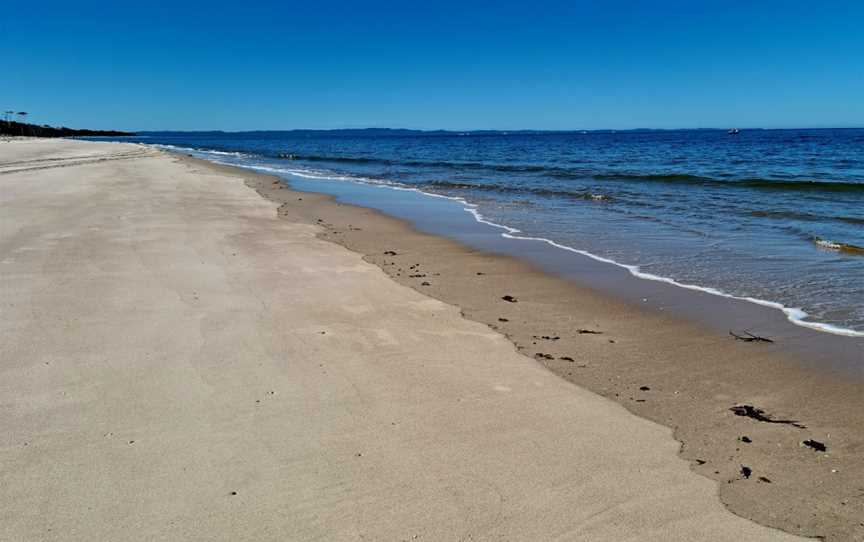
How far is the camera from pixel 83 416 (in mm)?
3770

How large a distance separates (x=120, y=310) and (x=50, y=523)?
3.43m

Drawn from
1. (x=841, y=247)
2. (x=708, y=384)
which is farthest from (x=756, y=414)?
(x=841, y=247)

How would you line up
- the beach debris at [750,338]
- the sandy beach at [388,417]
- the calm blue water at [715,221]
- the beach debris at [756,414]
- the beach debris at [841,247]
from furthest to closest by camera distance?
the beach debris at [841,247] < the calm blue water at [715,221] < the beach debris at [750,338] < the beach debris at [756,414] < the sandy beach at [388,417]

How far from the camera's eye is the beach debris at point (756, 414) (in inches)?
157

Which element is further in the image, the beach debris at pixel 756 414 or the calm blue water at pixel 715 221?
the calm blue water at pixel 715 221

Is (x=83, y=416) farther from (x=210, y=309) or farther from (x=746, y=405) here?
(x=746, y=405)

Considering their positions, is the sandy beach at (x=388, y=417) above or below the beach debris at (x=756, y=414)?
above

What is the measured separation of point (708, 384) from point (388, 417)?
2411 millimetres

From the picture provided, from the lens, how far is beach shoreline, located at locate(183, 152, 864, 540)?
3188mm

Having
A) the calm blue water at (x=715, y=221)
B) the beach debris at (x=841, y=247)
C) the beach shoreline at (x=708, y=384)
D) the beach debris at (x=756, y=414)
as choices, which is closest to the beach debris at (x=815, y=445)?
the beach shoreline at (x=708, y=384)

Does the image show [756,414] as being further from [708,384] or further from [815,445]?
[708,384]

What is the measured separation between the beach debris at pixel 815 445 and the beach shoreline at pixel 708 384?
0.09 ft

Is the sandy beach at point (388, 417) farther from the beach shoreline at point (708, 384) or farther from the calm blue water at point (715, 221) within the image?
the calm blue water at point (715, 221)

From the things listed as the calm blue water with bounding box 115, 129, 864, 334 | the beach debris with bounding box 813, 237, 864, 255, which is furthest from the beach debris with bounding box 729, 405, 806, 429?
the beach debris with bounding box 813, 237, 864, 255
